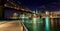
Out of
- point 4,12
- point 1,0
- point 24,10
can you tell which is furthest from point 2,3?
point 24,10

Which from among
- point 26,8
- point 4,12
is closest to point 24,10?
point 26,8

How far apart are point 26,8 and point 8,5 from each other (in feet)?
11.3

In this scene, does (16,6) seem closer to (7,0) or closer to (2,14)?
(7,0)

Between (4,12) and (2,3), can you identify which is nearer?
(2,3)

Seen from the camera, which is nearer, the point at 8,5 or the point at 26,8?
the point at 8,5

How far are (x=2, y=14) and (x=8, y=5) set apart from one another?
3348 millimetres

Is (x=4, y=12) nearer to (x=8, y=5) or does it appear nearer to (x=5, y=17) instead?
(x=5, y=17)

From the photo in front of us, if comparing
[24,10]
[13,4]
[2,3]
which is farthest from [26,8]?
[2,3]

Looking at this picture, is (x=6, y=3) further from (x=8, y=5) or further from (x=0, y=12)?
(x=0, y=12)

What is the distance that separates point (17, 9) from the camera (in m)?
23.1

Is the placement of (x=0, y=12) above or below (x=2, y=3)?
below

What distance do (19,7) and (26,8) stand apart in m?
1.31

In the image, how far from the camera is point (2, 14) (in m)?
25.2

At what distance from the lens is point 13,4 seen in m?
24.5
